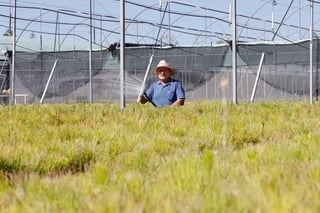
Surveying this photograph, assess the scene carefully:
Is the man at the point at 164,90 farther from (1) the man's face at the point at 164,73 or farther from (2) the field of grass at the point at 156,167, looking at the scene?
(2) the field of grass at the point at 156,167

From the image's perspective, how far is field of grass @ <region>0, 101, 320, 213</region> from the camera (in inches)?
65.4

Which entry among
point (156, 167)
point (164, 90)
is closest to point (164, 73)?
point (164, 90)

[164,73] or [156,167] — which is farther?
[164,73]

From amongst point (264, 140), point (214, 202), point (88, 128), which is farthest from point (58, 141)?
point (214, 202)

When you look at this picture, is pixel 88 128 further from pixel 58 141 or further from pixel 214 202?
pixel 214 202

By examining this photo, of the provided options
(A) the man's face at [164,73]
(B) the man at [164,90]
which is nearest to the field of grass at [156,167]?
(B) the man at [164,90]

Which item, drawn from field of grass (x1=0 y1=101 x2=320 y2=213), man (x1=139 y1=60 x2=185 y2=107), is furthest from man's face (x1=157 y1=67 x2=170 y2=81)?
field of grass (x1=0 y1=101 x2=320 y2=213)

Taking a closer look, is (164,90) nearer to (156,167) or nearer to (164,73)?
(164,73)

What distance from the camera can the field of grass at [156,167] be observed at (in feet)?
5.45

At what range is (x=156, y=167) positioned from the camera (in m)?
2.49

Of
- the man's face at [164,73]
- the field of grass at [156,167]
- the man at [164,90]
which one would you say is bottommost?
the field of grass at [156,167]

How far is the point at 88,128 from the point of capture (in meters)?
4.35

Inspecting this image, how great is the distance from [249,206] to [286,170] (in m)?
0.74

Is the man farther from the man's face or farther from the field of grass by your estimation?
the field of grass
